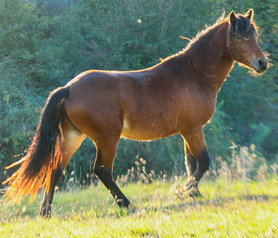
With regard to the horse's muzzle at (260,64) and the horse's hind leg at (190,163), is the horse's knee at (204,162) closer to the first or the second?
the horse's hind leg at (190,163)

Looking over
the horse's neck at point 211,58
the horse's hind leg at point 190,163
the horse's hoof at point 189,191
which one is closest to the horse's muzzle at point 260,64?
the horse's neck at point 211,58

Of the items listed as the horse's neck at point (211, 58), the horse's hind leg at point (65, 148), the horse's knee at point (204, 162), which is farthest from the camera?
the horse's neck at point (211, 58)

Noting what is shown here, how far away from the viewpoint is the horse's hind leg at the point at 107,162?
5.11 m

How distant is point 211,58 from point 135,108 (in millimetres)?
1521

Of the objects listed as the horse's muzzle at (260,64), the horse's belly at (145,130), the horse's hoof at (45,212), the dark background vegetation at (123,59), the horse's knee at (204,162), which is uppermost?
the horse's muzzle at (260,64)

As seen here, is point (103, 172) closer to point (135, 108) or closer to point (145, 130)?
point (145, 130)

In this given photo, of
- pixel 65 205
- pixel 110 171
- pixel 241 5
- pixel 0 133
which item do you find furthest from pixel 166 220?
pixel 241 5

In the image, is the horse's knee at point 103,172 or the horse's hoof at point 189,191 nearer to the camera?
the horse's knee at point 103,172

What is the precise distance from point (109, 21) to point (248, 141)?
5638mm

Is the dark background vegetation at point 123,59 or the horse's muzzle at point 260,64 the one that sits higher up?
the horse's muzzle at point 260,64

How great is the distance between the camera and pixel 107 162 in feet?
17.0

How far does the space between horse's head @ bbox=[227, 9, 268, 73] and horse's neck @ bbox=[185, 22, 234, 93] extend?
0.20 m

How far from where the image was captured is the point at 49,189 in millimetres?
5129

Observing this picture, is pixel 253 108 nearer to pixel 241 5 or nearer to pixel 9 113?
pixel 241 5
